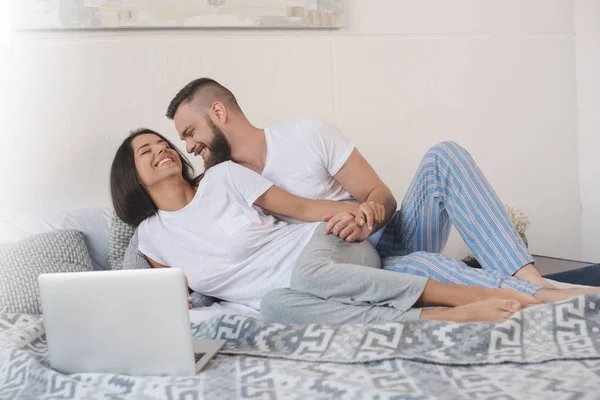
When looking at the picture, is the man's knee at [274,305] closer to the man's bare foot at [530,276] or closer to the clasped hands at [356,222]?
the clasped hands at [356,222]

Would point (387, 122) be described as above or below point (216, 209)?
above

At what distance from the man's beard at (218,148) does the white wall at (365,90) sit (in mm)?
346

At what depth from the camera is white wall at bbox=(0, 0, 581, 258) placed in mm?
2668

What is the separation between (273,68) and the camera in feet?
9.78

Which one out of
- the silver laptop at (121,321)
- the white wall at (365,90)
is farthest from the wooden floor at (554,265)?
the silver laptop at (121,321)

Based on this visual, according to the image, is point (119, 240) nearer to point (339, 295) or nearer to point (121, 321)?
point (339, 295)

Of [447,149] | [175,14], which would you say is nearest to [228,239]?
[447,149]

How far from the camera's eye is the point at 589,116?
142 inches

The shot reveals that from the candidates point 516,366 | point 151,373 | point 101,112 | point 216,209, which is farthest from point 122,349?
point 101,112

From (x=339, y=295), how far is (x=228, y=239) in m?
0.50

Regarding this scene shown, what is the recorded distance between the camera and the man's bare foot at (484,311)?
5.43 ft

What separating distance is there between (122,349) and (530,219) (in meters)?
2.66

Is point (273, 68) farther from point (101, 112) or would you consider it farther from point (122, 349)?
point (122, 349)

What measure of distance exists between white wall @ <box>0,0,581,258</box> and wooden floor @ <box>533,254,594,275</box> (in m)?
0.44
